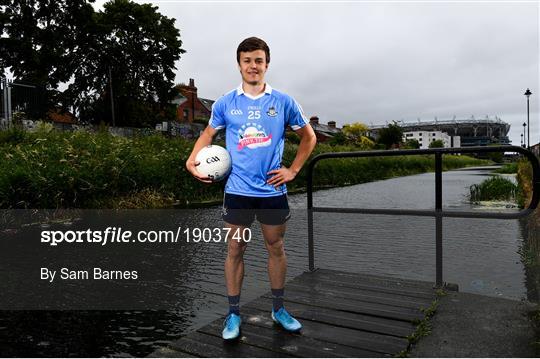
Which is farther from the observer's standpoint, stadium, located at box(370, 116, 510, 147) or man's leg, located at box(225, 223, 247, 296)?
stadium, located at box(370, 116, 510, 147)

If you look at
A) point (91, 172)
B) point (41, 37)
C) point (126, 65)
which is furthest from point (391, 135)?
point (91, 172)

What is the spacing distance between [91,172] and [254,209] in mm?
8427

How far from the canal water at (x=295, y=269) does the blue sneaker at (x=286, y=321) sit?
91 cm

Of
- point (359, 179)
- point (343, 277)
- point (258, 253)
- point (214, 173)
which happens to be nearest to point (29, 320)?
point (214, 173)

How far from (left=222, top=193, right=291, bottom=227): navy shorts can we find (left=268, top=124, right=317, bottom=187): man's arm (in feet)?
0.39

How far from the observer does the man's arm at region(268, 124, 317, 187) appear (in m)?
2.74

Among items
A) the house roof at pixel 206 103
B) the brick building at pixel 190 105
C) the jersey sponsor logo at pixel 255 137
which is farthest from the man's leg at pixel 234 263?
the house roof at pixel 206 103

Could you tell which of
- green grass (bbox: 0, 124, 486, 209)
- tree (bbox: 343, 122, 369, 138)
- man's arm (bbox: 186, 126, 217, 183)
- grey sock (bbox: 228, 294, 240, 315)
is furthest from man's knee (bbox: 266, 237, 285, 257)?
tree (bbox: 343, 122, 369, 138)

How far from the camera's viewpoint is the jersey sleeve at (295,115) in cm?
285

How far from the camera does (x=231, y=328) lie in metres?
2.84

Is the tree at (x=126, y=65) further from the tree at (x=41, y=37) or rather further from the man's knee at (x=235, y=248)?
the man's knee at (x=235, y=248)

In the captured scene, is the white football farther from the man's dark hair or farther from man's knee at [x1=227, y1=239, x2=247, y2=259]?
the man's dark hair

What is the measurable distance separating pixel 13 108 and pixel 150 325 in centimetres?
1597

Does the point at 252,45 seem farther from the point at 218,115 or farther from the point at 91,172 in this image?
the point at 91,172
